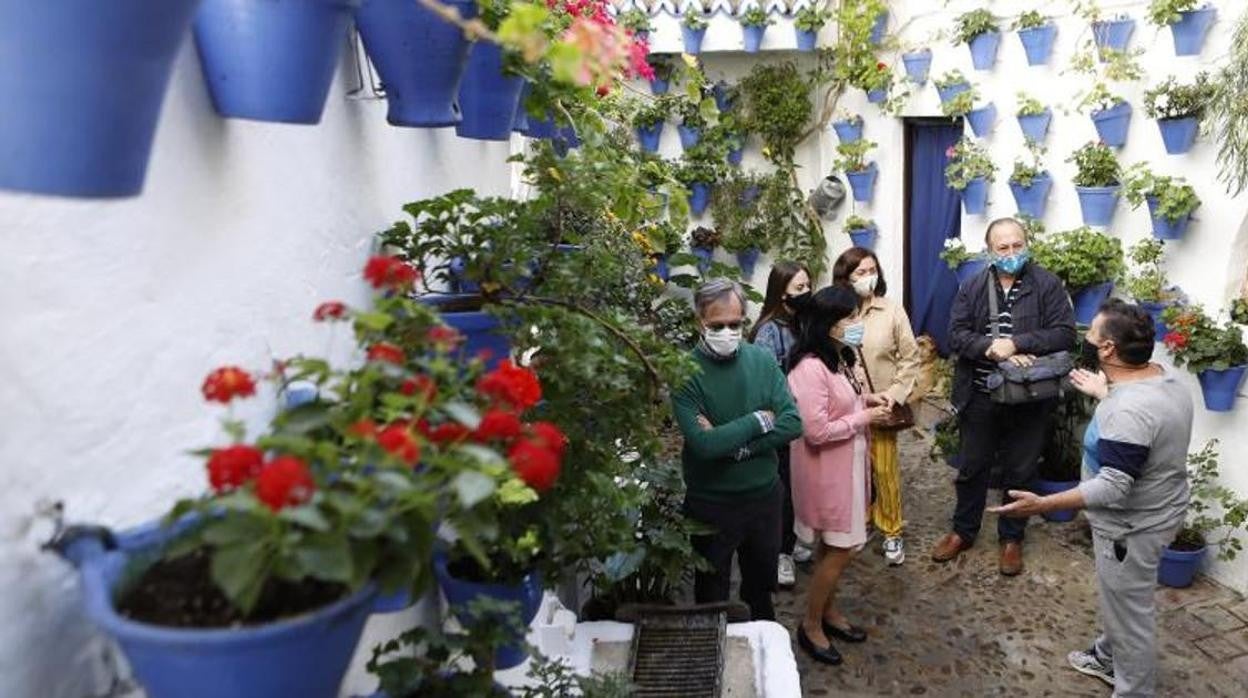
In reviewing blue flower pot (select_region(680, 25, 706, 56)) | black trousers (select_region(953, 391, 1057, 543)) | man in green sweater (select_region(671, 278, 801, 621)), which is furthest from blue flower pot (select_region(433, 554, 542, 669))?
blue flower pot (select_region(680, 25, 706, 56))

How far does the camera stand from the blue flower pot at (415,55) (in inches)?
69.6

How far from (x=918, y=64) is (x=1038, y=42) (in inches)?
52.1

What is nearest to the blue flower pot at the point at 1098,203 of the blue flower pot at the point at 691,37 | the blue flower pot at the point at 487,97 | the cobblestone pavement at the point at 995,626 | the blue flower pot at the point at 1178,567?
the cobblestone pavement at the point at 995,626

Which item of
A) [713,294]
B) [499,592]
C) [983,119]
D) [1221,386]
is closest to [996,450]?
[1221,386]

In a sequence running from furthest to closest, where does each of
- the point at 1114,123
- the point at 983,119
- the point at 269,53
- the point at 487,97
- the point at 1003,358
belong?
the point at 983,119 → the point at 1114,123 → the point at 1003,358 → the point at 487,97 → the point at 269,53

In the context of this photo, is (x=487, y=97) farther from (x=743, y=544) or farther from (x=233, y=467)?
(x=743, y=544)

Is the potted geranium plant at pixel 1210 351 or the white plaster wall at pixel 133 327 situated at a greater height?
the white plaster wall at pixel 133 327

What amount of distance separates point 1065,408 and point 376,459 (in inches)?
216

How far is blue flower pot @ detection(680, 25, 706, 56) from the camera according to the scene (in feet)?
27.3

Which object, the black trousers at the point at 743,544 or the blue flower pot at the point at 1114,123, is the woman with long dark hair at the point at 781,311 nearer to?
the black trousers at the point at 743,544

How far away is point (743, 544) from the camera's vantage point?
153 inches

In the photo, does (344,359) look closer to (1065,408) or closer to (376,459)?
(376,459)

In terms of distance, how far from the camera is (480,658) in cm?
157

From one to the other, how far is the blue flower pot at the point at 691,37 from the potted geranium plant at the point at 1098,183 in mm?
3741
